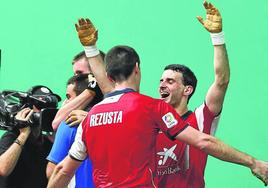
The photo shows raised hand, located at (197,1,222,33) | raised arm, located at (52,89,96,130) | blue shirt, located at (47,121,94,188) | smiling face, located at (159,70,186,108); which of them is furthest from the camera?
smiling face, located at (159,70,186,108)

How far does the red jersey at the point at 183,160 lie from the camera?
302 centimetres

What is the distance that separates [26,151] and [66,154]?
19.3 inches

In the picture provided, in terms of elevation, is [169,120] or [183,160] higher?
[169,120]

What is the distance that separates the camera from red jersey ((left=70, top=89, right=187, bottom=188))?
2.53 meters

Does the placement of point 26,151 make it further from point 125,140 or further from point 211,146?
point 211,146

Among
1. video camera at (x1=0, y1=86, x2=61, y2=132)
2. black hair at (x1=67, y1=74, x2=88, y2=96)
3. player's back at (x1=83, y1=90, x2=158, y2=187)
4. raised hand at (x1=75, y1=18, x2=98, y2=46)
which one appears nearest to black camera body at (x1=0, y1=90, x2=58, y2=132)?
video camera at (x1=0, y1=86, x2=61, y2=132)

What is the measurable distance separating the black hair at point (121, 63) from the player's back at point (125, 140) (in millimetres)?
73

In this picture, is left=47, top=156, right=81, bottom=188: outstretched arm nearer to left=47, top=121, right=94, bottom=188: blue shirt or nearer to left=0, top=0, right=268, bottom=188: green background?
left=47, top=121, right=94, bottom=188: blue shirt

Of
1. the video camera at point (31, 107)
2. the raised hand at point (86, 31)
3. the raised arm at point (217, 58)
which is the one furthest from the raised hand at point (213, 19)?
the video camera at point (31, 107)

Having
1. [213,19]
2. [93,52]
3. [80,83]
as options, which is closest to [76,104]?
[80,83]

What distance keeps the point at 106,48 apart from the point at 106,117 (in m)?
1.75

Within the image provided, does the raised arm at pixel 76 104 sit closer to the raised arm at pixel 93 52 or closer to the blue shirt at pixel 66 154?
the raised arm at pixel 93 52

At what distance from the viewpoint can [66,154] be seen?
301 centimetres

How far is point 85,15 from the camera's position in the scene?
14.4 ft
